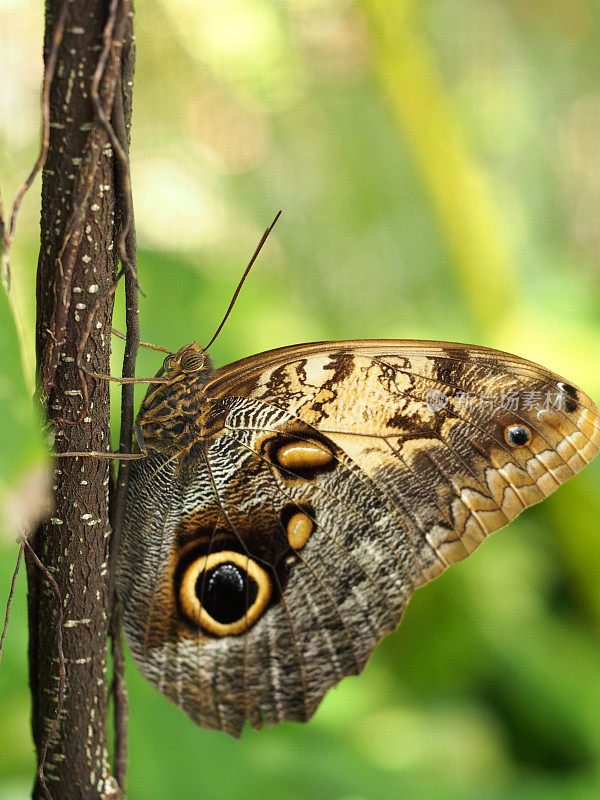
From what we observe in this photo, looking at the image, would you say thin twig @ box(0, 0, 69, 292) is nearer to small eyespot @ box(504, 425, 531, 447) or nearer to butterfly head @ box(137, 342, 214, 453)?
butterfly head @ box(137, 342, 214, 453)

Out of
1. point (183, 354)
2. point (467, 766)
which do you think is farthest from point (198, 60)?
point (467, 766)

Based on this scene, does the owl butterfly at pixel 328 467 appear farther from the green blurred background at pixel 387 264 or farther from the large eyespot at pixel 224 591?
the green blurred background at pixel 387 264

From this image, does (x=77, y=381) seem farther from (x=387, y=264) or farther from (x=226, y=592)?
(x=387, y=264)

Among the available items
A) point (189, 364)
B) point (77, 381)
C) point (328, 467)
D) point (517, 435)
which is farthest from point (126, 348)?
point (517, 435)

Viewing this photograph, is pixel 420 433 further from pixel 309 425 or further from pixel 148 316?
pixel 148 316

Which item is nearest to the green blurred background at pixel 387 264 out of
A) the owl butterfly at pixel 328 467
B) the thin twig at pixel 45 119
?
the thin twig at pixel 45 119

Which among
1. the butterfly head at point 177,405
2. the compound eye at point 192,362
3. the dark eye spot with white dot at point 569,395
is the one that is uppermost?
the compound eye at point 192,362

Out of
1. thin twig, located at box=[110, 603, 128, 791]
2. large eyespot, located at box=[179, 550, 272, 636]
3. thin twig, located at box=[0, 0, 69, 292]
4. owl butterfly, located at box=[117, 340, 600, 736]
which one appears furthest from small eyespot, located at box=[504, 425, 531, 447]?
thin twig, located at box=[0, 0, 69, 292]
